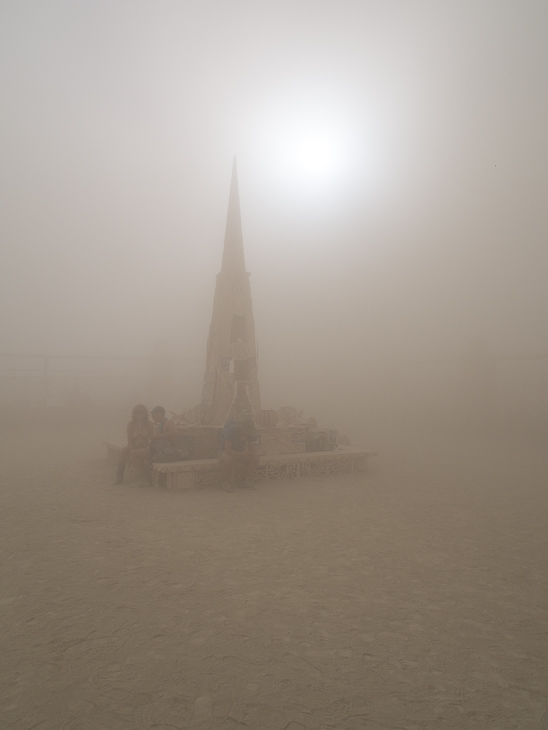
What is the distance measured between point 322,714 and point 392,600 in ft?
5.14

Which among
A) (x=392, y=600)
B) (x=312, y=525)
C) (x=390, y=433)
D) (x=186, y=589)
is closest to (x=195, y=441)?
(x=312, y=525)

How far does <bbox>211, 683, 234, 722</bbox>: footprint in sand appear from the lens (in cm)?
231

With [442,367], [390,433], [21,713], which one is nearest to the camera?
[21,713]

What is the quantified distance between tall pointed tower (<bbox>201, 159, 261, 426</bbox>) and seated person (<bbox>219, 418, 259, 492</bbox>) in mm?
2331

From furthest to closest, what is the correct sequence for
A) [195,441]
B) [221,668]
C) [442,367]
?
1. [442,367]
2. [195,441]
3. [221,668]

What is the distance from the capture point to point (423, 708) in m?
2.39

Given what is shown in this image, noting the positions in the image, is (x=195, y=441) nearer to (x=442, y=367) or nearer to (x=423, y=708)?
(x=423, y=708)

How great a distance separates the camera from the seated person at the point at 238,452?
311 inches

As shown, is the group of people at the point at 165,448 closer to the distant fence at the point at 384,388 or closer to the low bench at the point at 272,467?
the low bench at the point at 272,467

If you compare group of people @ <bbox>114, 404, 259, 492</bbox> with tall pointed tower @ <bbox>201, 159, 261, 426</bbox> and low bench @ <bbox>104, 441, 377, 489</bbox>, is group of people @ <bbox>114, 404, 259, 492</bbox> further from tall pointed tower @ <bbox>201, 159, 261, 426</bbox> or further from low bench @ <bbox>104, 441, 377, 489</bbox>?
tall pointed tower @ <bbox>201, 159, 261, 426</bbox>

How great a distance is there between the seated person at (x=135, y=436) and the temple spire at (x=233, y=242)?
529 centimetres

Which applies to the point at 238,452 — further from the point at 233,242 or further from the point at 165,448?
the point at 233,242

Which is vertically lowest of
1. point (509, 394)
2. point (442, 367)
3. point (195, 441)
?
point (195, 441)

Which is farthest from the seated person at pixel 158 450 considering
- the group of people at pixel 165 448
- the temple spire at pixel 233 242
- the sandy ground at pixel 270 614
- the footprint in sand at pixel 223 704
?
the footprint in sand at pixel 223 704
